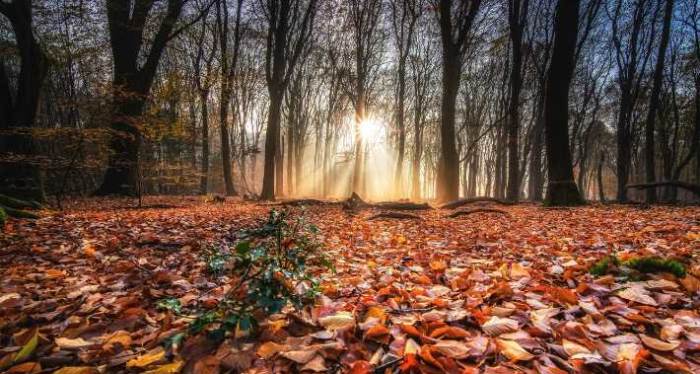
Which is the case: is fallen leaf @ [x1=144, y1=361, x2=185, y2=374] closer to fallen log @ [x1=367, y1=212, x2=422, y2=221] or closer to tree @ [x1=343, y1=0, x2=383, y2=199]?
fallen log @ [x1=367, y1=212, x2=422, y2=221]

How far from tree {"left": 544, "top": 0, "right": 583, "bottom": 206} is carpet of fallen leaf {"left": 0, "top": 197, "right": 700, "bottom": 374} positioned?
433 centimetres

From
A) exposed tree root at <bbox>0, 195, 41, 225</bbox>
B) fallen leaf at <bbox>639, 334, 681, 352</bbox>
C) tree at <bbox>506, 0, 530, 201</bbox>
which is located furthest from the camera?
tree at <bbox>506, 0, 530, 201</bbox>

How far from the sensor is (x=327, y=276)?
2650mm

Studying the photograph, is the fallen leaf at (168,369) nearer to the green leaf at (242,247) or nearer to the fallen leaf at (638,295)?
the green leaf at (242,247)

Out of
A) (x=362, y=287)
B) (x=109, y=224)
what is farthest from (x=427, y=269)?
(x=109, y=224)

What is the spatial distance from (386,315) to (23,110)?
8222 millimetres

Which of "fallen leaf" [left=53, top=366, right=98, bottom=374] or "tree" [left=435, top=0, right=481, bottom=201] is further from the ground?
"tree" [left=435, top=0, right=481, bottom=201]

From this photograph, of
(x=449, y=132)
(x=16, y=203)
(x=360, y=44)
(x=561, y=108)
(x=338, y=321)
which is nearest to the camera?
(x=338, y=321)

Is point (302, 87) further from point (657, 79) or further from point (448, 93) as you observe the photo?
point (657, 79)

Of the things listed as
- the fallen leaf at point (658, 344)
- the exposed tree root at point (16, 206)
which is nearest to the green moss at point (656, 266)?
the fallen leaf at point (658, 344)

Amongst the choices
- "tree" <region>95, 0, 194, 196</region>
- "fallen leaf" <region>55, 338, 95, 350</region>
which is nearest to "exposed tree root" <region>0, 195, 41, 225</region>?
"tree" <region>95, 0, 194, 196</region>

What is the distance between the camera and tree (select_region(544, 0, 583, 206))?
7.28m

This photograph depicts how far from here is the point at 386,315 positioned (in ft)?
5.60

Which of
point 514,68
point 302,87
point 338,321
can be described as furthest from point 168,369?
point 302,87
